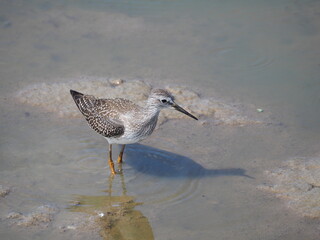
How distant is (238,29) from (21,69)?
4.66 meters

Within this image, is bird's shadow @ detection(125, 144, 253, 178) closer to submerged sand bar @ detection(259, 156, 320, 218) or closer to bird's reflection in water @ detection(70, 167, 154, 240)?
submerged sand bar @ detection(259, 156, 320, 218)

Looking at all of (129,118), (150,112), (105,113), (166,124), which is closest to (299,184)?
(150,112)

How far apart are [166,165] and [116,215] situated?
1302mm

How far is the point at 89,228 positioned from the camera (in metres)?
5.78

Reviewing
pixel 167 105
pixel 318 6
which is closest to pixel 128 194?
pixel 167 105

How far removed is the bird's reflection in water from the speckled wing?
2.63ft

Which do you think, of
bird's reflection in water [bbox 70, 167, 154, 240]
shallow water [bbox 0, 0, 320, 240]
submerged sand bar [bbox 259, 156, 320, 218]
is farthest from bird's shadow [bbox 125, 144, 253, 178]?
bird's reflection in water [bbox 70, 167, 154, 240]

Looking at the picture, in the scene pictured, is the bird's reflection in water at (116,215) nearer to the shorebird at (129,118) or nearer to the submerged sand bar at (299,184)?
the shorebird at (129,118)

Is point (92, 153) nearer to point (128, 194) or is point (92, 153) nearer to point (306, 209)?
point (128, 194)

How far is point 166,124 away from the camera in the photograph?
794 centimetres

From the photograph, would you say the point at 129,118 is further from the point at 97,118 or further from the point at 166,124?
the point at 166,124

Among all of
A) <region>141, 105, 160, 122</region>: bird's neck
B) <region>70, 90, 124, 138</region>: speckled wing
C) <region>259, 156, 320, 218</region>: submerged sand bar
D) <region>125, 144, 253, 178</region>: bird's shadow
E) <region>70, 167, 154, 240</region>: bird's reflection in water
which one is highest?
<region>141, 105, 160, 122</region>: bird's neck

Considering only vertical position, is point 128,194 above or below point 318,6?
below

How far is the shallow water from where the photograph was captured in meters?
6.00
